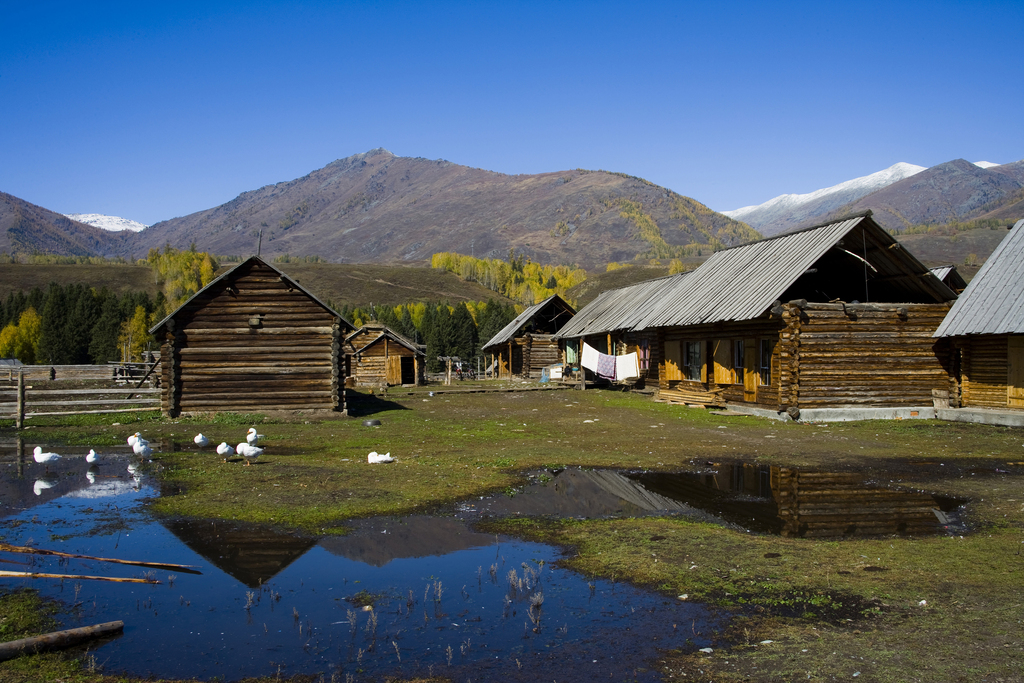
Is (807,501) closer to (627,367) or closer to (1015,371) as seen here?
(1015,371)

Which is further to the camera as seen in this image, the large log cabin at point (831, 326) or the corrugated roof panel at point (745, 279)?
the corrugated roof panel at point (745, 279)

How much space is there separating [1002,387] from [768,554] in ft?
60.3

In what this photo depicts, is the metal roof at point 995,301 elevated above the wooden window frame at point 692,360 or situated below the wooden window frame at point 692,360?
above

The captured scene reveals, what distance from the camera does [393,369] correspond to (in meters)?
51.9

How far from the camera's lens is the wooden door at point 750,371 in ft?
82.7

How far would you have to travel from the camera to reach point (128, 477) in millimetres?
13711

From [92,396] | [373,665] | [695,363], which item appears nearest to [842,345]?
[695,363]

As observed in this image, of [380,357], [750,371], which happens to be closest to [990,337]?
[750,371]

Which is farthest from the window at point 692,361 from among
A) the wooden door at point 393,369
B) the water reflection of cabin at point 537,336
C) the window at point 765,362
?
the wooden door at point 393,369

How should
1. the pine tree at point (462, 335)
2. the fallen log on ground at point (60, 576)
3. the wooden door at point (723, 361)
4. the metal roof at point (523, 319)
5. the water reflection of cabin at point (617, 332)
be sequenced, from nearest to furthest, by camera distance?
the fallen log on ground at point (60, 576) < the wooden door at point (723, 361) < the water reflection of cabin at point (617, 332) < the metal roof at point (523, 319) < the pine tree at point (462, 335)

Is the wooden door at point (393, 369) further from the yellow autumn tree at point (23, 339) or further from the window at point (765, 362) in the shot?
the yellow autumn tree at point (23, 339)

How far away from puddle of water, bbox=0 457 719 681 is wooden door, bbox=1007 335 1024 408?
64.3 feet

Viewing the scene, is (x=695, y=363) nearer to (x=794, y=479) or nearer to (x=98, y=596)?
(x=794, y=479)

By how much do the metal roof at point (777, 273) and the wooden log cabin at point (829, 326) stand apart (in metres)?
0.05
